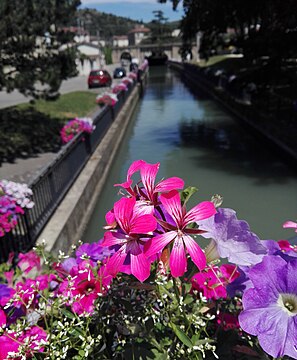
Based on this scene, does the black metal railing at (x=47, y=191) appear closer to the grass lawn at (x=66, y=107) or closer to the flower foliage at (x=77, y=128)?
the flower foliage at (x=77, y=128)

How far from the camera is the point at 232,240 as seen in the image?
3.90ft

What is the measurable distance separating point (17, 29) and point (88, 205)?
4733mm

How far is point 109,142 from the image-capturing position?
488 inches

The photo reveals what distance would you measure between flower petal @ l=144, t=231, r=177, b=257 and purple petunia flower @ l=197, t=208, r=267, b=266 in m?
0.18

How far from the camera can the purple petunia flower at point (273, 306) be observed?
3.22 feet

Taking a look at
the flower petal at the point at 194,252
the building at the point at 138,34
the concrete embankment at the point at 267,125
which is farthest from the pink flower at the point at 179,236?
the building at the point at 138,34

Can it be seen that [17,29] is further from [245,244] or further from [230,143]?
[245,244]

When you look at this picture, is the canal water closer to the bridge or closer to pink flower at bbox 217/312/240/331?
pink flower at bbox 217/312/240/331

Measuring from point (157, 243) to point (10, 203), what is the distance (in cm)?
357

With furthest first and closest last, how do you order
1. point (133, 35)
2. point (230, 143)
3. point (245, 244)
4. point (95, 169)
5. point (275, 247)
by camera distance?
1. point (133, 35)
2. point (230, 143)
3. point (95, 169)
4. point (275, 247)
5. point (245, 244)

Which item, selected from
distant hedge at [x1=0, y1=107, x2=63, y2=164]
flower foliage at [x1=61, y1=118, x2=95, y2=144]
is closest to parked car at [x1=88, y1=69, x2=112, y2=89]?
distant hedge at [x1=0, y1=107, x2=63, y2=164]

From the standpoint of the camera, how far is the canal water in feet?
28.9

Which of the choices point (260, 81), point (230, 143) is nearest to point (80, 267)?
point (230, 143)

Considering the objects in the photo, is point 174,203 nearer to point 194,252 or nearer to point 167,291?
point 194,252
